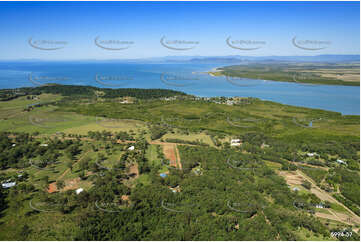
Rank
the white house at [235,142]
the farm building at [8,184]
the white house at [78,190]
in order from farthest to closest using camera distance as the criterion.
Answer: the white house at [235,142]
the farm building at [8,184]
the white house at [78,190]

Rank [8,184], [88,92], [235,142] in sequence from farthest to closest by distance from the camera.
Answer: [88,92], [235,142], [8,184]

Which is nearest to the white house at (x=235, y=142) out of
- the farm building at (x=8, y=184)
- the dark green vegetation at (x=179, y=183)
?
the dark green vegetation at (x=179, y=183)

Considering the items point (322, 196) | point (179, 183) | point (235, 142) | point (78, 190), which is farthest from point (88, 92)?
point (322, 196)

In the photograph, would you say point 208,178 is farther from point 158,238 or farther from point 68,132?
point 68,132

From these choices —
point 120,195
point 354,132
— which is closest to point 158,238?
point 120,195

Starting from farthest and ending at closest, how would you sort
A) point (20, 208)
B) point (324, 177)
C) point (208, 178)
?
point (324, 177)
point (208, 178)
point (20, 208)

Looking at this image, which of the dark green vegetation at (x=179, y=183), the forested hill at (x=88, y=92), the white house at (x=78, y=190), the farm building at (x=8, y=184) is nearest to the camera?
the dark green vegetation at (x=179, y=183)

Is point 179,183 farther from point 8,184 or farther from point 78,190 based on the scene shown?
point 8,184

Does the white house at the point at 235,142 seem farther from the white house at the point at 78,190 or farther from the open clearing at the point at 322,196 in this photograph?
the white house at the point at 78,190
